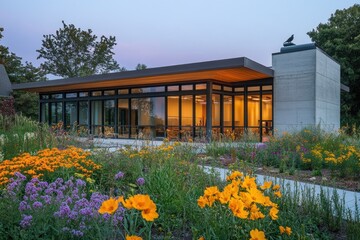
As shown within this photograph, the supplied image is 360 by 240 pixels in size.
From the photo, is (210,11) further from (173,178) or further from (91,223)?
(91,223)

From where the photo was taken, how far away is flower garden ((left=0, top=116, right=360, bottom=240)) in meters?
1.88

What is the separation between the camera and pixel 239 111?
15000 mm

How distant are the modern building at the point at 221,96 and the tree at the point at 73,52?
21098mm

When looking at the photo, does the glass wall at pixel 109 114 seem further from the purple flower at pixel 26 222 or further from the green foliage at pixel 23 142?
the purple flower at pixel 26 222

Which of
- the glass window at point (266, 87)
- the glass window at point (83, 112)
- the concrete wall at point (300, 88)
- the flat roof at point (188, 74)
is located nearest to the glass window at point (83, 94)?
the glass window at point (83, 112)

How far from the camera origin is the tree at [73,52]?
122 feet

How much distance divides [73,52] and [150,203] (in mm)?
39253

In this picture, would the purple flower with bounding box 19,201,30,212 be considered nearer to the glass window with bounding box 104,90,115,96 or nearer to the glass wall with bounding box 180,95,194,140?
the glass wall with bounding box 180,95,194,140

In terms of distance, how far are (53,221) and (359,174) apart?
5.58 m

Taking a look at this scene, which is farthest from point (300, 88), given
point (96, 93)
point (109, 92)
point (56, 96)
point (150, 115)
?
point (56, 96)

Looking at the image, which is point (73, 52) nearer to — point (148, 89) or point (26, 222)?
point (148, 89)


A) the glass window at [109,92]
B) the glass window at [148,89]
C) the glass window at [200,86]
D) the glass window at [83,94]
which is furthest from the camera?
the glass window at [83,94]

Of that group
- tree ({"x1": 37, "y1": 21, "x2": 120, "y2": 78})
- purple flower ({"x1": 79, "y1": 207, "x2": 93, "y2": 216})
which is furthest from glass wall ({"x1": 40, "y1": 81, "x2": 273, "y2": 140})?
tree ({"x1": 37, "y1": 21, "x2": 120, "y2": 78})

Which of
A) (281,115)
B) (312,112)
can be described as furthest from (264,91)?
(312,112)
